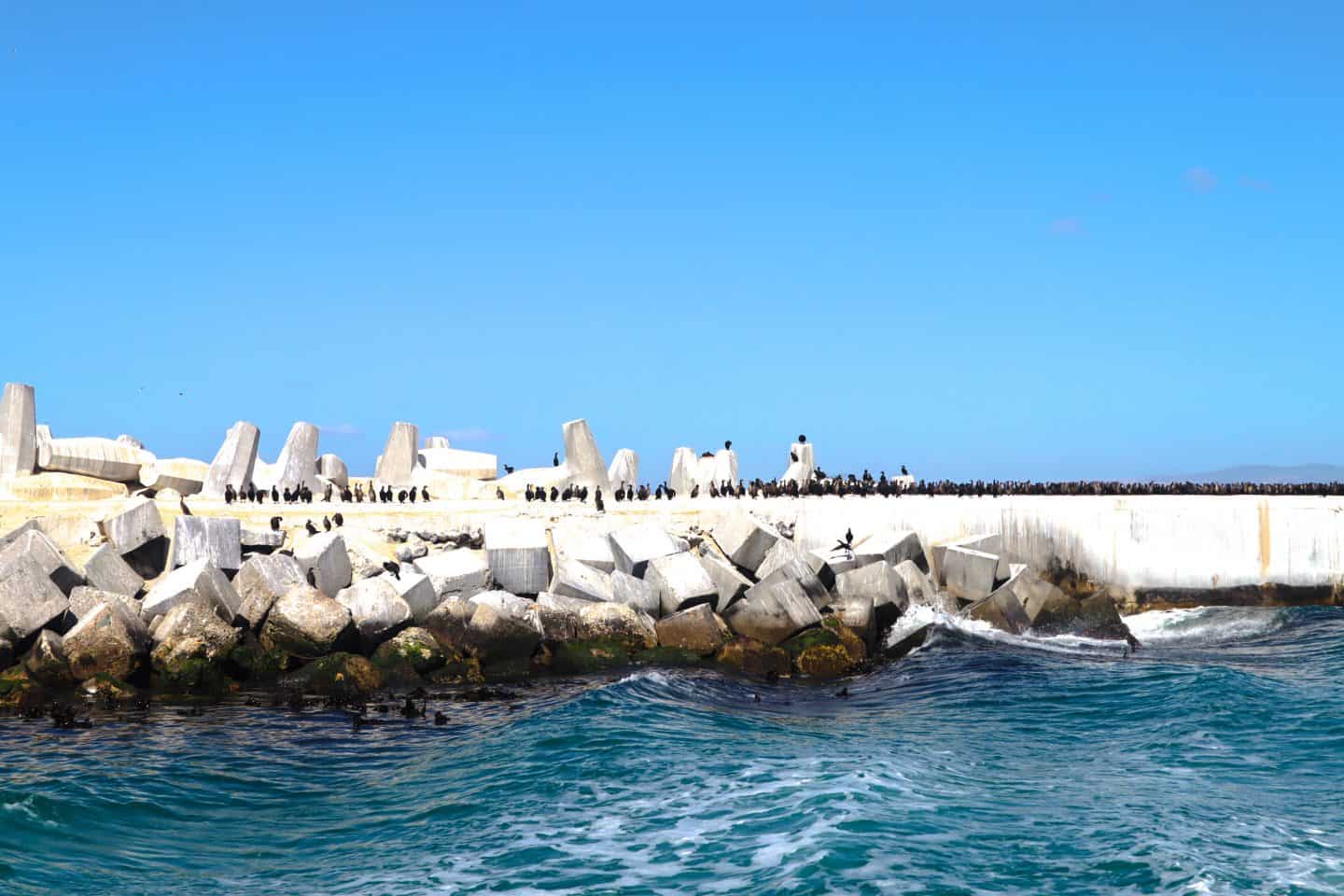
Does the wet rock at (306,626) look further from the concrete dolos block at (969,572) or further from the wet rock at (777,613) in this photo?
the concrete dolos block at (969,572)

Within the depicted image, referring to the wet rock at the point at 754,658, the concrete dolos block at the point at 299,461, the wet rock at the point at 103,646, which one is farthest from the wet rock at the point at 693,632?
the concrete dolos block at the point at 299,461

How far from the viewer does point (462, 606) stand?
2488cm

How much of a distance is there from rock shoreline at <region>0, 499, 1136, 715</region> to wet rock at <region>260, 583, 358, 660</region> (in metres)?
0.03

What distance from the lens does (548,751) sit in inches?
711

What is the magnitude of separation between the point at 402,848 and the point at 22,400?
24.2 meters

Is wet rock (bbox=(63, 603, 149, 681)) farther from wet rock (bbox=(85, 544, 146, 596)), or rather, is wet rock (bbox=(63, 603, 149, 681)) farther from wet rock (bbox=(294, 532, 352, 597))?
wet rock (bbox=(294, 532, 352, 597))

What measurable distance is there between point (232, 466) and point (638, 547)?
499 inches

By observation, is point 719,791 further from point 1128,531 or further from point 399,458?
point 399,458

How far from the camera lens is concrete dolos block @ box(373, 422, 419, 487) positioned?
37469 millimetres

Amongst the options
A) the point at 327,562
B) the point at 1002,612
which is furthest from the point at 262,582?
the point at 1002,612

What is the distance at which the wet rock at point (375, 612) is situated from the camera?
2391 centimetres

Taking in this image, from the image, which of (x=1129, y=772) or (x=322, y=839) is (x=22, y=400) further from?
(x=1129, y=772)

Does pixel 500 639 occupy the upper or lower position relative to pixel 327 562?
lower

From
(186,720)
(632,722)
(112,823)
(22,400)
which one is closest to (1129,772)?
(632,722)
